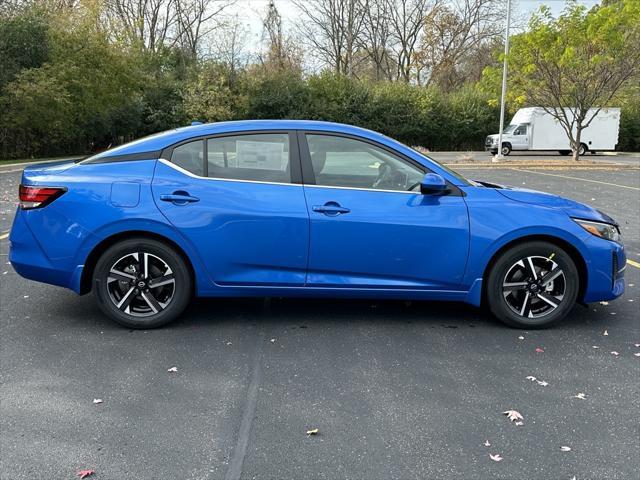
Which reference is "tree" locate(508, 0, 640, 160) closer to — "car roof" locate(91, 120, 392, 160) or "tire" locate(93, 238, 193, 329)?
"car roof" locate(91, 120, 392, 160)

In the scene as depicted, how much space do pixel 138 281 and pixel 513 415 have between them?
279 cm

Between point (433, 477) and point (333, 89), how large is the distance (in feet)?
128

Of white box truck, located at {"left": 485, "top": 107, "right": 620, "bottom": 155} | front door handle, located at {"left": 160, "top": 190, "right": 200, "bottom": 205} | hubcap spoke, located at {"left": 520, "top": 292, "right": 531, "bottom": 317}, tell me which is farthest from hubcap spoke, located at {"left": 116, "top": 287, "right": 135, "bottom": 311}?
white box truck, located at {"left": 485, "top": 107, "right": 620, "bottom": 155}

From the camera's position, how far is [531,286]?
173 inches

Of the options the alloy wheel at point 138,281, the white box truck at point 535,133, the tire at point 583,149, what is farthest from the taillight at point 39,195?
the tire at point 583,149

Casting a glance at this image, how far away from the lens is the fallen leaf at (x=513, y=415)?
3.08m

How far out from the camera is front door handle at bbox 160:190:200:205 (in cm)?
418

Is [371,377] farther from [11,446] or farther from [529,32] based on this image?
[529,32]

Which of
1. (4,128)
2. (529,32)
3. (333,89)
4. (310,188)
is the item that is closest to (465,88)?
(333,89)

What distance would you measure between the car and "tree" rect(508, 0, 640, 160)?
1933 centimetres

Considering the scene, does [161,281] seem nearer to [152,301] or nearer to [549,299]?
[152,301]

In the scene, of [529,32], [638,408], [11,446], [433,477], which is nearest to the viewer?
[433,477]

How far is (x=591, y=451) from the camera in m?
2.78

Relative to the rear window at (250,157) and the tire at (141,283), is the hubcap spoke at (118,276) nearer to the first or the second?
the tire at (141,283)
